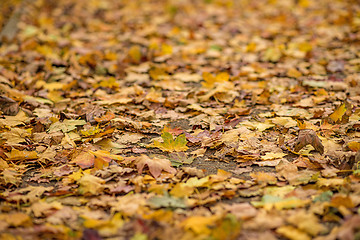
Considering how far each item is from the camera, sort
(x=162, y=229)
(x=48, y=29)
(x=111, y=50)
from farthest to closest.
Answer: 1. (x=48, y=29)
2. (x=111, y=50)
3. (x=162, y=229)

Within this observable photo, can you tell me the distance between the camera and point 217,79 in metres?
2.98

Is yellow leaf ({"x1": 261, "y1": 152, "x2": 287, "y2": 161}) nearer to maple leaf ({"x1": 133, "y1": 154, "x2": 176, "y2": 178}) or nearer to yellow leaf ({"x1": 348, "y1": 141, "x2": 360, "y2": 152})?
yellow leaf ({"x1": 348, "y1": 141, "x2": 360, "y2": 152})

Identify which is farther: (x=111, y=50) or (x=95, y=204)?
(x=111, y=50)

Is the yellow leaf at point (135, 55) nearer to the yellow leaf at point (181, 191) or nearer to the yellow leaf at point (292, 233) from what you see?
the yellow leaf at point (181, 191)

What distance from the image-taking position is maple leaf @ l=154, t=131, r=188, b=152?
1984 millimetres

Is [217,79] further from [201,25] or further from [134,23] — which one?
[134,23]

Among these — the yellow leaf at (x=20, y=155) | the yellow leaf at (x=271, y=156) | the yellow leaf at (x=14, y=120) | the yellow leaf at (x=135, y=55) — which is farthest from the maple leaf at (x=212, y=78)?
the yellow leaf at (x=20, y=155)

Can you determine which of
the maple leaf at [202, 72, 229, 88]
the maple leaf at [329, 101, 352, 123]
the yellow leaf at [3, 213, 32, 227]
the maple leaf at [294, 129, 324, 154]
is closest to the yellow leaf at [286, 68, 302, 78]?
the maple leaf at [202, 72, 229, 88]

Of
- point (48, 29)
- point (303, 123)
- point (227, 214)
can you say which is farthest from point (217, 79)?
point (48, 29)

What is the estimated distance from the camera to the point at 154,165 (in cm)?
179

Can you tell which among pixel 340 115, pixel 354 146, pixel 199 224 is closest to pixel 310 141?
pixel 354 146

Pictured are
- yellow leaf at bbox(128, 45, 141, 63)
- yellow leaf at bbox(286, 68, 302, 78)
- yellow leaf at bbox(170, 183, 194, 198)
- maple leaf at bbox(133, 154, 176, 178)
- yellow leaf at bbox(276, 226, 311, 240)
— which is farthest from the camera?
yellow leaf at bbox(128, 45, 141, 63)

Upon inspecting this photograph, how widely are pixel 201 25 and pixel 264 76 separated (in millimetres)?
1740

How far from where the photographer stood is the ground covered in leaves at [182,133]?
4.75ft
